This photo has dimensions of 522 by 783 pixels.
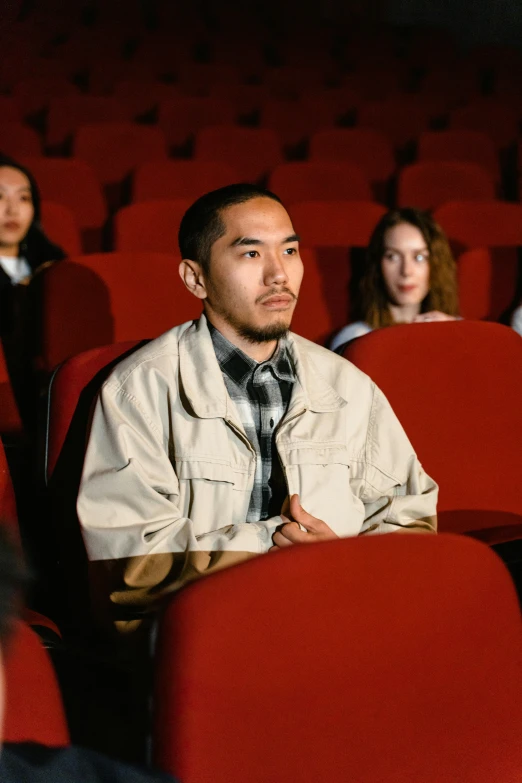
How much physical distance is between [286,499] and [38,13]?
14.7ft

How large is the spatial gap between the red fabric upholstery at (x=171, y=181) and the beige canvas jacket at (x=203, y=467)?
4.99ft

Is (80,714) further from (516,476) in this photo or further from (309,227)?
(309,227)

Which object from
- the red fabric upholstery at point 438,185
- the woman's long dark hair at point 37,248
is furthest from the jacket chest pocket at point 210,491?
the red fabric upholstery at point 438,185

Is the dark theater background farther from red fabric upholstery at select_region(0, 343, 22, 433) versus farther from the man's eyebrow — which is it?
the man's eyebrow

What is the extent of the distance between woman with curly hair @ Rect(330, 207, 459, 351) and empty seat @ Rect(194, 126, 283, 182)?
1.30 metres

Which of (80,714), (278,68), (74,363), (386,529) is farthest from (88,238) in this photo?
(278,68)

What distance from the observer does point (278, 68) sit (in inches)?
170

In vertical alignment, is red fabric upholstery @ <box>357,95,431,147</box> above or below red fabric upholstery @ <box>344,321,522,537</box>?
above

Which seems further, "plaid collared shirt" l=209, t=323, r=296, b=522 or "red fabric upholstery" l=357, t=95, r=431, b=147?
"red fabric upholstery" l=357, t=95, r=431, b=147

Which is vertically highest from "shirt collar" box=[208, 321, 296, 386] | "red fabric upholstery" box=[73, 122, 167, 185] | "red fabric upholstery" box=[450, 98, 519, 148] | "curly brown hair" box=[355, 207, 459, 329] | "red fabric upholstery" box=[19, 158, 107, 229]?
"red fabric upholstery" box=[450, 98, 519, 148]

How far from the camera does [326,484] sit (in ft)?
3.53

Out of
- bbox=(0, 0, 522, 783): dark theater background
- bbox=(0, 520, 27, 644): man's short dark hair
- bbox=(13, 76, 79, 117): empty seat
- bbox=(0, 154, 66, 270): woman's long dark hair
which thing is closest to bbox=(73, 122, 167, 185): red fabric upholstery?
bbox=(0, 0, 522, 783): dark theater background

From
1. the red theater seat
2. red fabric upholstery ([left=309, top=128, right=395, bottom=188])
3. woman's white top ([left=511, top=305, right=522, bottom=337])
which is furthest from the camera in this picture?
red fabric upholstery ([left=309, top=128, right=395, bottom=188])

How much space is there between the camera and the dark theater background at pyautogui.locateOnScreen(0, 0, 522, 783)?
0.66 m
